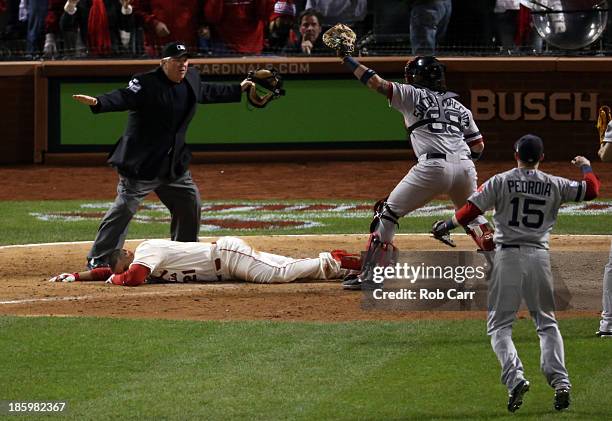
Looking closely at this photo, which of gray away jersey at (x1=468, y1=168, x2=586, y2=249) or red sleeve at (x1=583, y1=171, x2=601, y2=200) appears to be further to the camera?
red sleeve at (x1=583, y1=171, x2=601, y2=200)

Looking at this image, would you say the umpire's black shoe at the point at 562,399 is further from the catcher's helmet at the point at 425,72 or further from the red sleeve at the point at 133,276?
the red sleeve at the point at 133,276

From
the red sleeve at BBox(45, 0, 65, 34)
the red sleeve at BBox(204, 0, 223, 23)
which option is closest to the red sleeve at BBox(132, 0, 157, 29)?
the red sleeve at BBox(204, 0, 223, 23)

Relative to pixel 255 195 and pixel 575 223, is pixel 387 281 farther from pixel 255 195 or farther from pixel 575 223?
pixel 255 195

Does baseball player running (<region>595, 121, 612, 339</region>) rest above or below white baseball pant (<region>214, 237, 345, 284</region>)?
above

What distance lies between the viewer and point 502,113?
1934 cm

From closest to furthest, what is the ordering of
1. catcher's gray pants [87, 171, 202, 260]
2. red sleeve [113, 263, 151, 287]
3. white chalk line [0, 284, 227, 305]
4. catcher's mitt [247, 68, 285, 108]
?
1. white chalk line [0, 284, 227, 305]
2. red sleeve [113, 263, 151, 287]
3. catcher's gray pants [87, 171, 202, 260]
4. catcher's mitt [247, 68, 285, 108]

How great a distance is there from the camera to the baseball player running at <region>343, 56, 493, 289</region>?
10258mm

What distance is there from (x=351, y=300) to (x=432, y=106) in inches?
64.5

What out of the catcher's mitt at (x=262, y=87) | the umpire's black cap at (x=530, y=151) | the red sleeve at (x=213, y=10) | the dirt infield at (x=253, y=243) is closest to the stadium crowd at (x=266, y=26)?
the red sleeve at (x=213, y=10)

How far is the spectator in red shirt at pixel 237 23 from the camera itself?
1852 cm

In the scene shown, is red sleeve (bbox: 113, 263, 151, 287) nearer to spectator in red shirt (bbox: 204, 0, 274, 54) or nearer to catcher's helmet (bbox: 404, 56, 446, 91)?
catcher's helmet (bbox: 404, 56, 446, 91)

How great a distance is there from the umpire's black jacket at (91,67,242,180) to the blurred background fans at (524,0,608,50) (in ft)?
17.1

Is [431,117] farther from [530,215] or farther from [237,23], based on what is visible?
[237,23]

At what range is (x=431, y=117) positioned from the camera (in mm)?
10391
